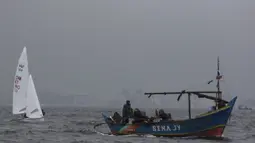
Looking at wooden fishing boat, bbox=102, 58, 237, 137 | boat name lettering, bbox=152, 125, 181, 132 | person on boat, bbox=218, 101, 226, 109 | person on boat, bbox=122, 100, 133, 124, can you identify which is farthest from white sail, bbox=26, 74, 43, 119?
person on boat, bbox=218, 101, 226, 109

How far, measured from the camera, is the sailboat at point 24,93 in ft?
210

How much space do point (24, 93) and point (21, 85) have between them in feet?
3.85

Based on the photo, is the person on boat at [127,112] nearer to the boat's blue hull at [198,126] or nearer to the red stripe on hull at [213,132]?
the boat's blue hull at [198,126]

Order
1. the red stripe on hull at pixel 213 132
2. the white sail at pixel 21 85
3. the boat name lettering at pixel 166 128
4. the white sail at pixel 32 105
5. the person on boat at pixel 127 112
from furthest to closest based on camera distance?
the white sail at pixel 21 85 → the white sail at pixel 32 105 → the person on boat at pixel 127 112 → the boat name lettering at pixel 166 128 → the red stripe on hull at pixel 213 132

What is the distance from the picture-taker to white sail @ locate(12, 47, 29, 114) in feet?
212

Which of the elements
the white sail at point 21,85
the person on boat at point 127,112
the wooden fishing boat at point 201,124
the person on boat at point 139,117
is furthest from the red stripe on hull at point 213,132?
the white sail at point 21,85

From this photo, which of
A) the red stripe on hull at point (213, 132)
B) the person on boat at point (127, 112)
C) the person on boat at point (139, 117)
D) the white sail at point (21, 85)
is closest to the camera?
the red stripe on hull at point (213, 132)

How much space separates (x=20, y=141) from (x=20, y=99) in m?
30.6

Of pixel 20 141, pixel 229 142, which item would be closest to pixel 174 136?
pixel 229 142

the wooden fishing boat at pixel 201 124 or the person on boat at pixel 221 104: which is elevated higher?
the person on boat at pixel 221 104

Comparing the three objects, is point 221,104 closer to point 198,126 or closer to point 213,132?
point 213,132

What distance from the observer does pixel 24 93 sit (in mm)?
65750

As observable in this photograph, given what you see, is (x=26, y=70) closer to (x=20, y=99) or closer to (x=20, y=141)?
(x=20, y=99)

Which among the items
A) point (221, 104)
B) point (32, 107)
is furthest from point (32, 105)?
point (221, 104)
